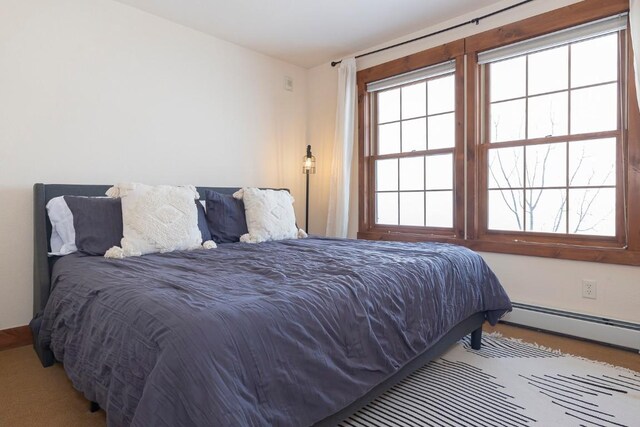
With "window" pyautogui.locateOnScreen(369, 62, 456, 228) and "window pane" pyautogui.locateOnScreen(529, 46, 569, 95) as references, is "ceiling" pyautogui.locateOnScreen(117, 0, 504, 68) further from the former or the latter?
"window pane" pyautogui.locateOnScreen(529, 46, 569, 95)

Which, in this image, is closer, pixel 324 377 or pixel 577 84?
pixel 324 377

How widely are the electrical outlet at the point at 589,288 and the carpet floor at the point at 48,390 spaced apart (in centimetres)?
31

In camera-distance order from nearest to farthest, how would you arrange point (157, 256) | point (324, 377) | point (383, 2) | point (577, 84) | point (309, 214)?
point (324, 377), point (157, 256), point (577, 84), point (383, 2), point (309, 214)

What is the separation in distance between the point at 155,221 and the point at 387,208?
2.21 m

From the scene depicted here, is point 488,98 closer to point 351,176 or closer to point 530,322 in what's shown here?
point 351,176

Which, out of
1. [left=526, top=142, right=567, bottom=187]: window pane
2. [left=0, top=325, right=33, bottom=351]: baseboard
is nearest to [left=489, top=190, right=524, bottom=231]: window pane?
[left=526, top=142, right=567, bottom=187]: window pane

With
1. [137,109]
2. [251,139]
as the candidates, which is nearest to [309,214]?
[251,139]

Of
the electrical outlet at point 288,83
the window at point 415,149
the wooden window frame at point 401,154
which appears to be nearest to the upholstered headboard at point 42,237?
the electrical outlet at point 288,83

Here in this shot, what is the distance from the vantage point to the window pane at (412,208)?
3441 millimetres

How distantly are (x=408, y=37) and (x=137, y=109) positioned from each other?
7.95ft

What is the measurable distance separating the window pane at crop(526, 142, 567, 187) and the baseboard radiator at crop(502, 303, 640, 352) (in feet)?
3.02

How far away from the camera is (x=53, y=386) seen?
185 centimetres

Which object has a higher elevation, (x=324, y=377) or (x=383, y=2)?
(x=383, y=2)

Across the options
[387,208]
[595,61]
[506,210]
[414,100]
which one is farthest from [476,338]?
[414,100]
